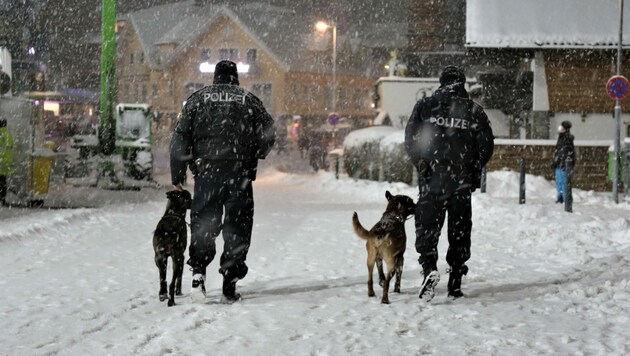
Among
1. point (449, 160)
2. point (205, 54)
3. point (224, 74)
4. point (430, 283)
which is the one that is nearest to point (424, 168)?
point (449, 160)

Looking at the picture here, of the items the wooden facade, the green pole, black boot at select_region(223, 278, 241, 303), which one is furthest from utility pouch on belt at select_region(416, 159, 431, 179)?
the wooden facade

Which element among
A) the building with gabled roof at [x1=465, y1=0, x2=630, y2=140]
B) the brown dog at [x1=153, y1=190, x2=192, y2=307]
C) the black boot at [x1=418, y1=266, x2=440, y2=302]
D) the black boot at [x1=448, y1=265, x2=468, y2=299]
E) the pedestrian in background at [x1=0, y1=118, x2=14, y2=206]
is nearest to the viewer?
the brown dog at [x1=153, y1=190, x2=192, y2=307]

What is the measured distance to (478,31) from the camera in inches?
1147

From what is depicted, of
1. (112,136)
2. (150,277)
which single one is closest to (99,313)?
(150,277)

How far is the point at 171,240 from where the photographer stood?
6.36m

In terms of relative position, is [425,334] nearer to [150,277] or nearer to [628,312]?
[628,312]

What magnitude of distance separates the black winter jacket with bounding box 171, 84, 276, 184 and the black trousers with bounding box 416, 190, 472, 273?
1557mm

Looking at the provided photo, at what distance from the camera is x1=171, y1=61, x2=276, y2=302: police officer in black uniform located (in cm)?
638

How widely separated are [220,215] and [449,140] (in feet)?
6.32

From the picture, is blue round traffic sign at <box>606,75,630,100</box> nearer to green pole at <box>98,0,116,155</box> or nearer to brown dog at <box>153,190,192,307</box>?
brown dog at <box>153,190,192,307</box>

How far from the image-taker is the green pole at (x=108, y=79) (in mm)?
24328

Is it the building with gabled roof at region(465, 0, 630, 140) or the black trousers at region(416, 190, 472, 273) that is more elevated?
the building with gabled roof at region(465, 0, 630, 140)

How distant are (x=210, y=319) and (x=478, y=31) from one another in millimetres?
24885

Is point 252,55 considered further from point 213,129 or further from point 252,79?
point 213,129
